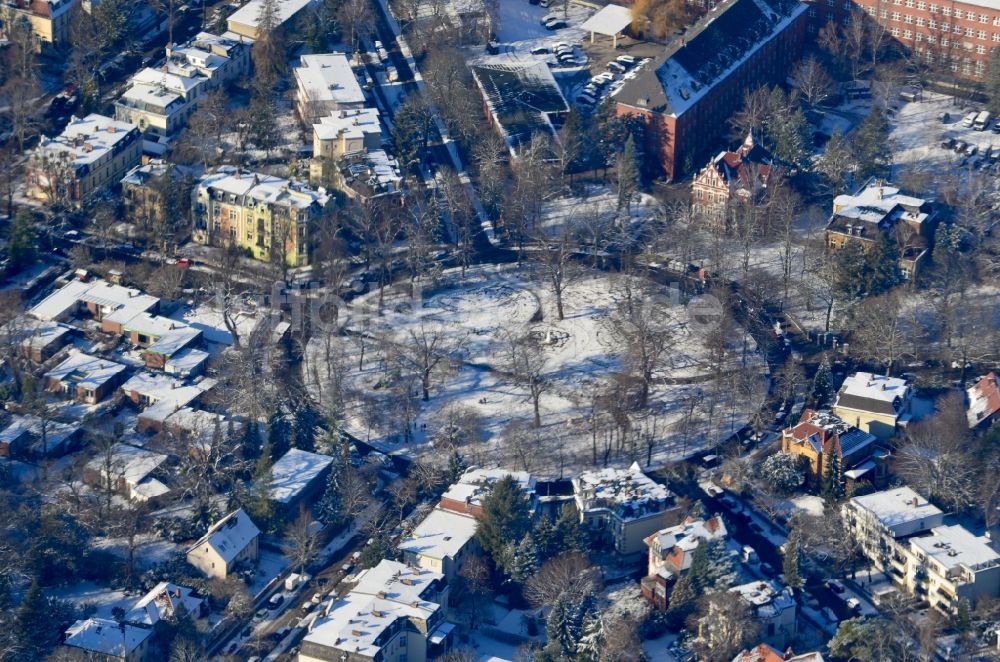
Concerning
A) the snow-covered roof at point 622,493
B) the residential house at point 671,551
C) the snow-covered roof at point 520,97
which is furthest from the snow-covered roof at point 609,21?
the residential house at point 671,551

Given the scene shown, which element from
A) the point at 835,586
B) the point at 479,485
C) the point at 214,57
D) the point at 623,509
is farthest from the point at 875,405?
the point at 214,57

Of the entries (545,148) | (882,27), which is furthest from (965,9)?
(545,148)

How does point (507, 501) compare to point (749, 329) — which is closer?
point (507, 501)

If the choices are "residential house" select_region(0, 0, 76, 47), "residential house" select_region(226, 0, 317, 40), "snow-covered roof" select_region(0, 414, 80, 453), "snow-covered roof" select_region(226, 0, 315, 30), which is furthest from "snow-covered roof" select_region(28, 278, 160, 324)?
"snow-covered roof" select_region(226, 0, 315, 30)

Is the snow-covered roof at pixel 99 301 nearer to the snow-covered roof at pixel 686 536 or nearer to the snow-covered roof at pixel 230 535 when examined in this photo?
the snow-covered roof at pixel 230 535

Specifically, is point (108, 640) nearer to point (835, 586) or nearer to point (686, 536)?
point (686, 536)

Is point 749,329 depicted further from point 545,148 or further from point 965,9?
point 965,9
